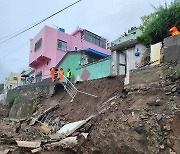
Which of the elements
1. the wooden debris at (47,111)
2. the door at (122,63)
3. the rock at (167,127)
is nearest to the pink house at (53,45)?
the wooden debris at (47,111)

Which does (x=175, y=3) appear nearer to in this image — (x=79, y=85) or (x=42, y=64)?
(x=79, y=85)

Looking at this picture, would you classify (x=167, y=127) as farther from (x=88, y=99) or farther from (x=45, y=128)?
(x=45, y=128)

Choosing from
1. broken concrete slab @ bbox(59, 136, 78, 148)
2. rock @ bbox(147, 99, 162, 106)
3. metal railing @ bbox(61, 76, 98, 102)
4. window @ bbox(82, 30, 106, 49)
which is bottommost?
broken concrete slab @ bbox(59, 136, 78, 148)

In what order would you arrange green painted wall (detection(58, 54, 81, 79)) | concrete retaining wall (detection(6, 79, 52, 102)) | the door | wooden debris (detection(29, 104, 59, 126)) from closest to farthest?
wooden debris (detection(29, 104, 59, 126)) < the door < concrete retaining wall (detection(6, 79, 52, 102)) < green painted wall (detection(58, 54, 81, 79))

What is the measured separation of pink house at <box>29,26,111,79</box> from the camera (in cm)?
2923

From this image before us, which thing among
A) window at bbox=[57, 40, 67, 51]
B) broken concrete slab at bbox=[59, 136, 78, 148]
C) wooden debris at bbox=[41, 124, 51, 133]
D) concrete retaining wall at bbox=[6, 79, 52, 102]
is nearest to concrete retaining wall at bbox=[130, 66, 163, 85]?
broken concrete slab at bbox=[59, 136, 78, 148]

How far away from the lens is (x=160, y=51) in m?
10.5

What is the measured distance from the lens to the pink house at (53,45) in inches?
1151

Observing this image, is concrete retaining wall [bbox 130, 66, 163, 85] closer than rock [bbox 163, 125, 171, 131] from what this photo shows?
No

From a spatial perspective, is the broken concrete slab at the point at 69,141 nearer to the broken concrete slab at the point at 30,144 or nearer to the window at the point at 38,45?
the broken concrete slab at the point at 30,144

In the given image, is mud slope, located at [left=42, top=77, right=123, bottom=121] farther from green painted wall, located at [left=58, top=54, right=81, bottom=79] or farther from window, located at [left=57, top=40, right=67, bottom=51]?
window, located at [left=57, top=40, right=67, bottom=51]

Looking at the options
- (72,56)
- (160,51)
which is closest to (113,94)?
(160,51)

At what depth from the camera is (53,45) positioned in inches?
1154

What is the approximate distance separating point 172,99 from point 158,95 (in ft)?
2.45
